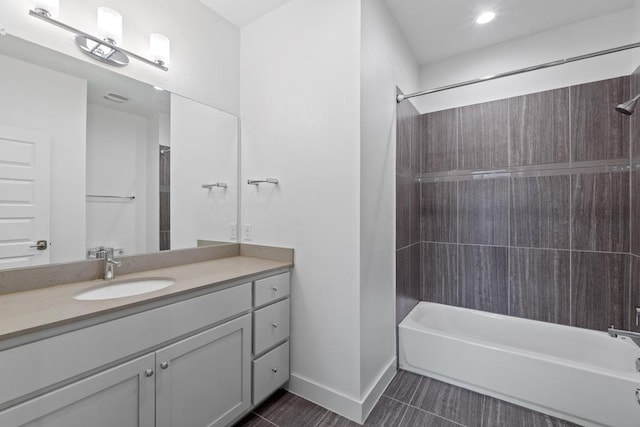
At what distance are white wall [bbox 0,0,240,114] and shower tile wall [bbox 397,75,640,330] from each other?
1.43 m

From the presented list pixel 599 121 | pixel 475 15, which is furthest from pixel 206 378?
pixel 599 121

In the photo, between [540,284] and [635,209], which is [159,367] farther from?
[635,209]

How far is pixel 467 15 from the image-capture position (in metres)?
2.09

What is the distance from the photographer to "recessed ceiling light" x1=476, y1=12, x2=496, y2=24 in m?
2.09

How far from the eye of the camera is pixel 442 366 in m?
2.03

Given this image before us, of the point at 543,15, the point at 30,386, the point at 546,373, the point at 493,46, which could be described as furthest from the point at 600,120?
the point at 30,386

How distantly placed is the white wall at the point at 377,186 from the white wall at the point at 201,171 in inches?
42.0

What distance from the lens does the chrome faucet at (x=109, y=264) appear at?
1.46 metres

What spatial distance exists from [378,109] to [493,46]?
151 centimetres

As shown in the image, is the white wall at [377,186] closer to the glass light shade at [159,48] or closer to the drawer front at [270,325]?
the drawer front at [270,325]

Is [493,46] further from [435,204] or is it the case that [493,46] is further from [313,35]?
[313,35]

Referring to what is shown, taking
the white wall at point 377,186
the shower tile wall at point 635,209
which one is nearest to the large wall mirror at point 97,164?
the white wall at point 377,186

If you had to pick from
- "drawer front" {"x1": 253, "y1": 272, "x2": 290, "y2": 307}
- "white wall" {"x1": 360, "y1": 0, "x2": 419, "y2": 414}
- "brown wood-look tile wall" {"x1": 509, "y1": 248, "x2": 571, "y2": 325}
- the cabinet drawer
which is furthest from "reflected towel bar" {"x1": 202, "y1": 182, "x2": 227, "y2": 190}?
"brown wood-look tile wall" {"x1": 509, "y1": 248, "x2": 571, "y2": 325}

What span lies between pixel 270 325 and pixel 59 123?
1.54m
